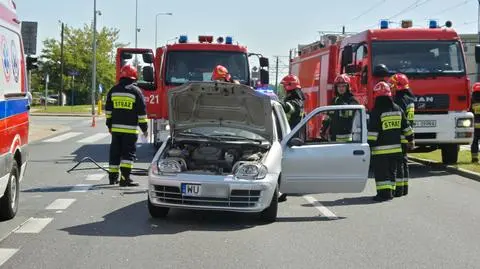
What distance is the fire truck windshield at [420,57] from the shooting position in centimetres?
1455

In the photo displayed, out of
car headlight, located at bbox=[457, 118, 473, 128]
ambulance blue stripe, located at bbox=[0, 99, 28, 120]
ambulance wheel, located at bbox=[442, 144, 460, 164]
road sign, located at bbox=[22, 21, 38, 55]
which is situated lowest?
ambulance wheel, located at bbox=[442, 144, 460, 164]

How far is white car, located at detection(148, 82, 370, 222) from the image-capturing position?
8141 millimetres

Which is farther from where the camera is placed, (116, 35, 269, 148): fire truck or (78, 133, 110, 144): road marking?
(78, 133, 110, 144): road marking

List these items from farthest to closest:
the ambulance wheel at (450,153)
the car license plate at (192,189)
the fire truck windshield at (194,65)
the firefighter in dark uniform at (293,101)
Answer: the fire truck windshield at (194,65), the ambulance wheel at (450,153), the firefighter in dark uniform at (293,101), the car license plate at (192,189)

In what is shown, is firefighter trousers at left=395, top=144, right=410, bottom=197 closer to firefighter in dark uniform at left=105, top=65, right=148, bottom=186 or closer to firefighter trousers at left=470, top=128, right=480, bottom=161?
firefighter in dark uniform at left=105, top=65, right=148, bottom=186

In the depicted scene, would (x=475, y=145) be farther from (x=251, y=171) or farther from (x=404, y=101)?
(x=251, y=171)

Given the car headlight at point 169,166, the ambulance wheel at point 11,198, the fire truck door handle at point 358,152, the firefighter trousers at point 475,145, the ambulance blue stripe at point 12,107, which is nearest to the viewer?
the ambulance blue stripe at point 12,107

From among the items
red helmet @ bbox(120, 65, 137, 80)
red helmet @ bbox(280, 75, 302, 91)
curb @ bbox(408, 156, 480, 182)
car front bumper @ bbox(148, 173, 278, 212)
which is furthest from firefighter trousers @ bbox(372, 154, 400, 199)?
red helmet @ bbox(120, 65, 137, 80)

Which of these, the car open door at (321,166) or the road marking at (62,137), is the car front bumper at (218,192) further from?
the road marking at (62,137)

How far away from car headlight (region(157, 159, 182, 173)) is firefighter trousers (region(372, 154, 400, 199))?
141 inches

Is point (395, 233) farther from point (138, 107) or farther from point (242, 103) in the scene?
point (138, 107)

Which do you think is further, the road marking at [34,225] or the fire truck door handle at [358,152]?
the fire truck door handle at [358,152]

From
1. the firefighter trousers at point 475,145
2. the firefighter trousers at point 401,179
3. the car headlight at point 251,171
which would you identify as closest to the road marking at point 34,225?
the car headlight at point 251,171

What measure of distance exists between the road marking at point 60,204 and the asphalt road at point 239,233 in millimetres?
14
